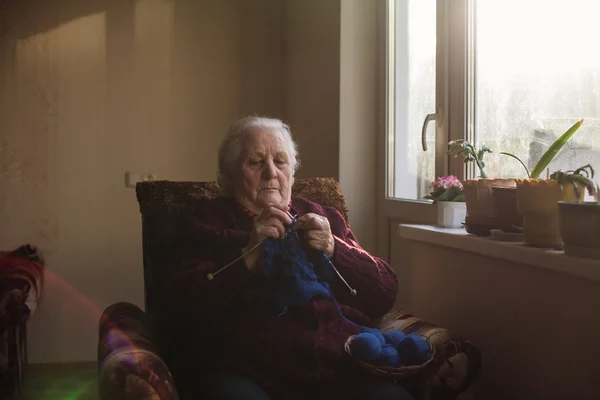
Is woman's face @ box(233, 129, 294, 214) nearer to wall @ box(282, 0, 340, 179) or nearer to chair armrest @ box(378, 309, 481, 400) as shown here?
chair armrest @ box(378, 309, 481, 400)

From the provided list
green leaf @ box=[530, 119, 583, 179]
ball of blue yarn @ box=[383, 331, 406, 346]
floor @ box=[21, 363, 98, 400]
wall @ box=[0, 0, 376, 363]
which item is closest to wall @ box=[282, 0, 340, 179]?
wall @ box=[0, 0, 376, 363]

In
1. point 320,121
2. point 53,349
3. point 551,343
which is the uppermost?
point 320,121

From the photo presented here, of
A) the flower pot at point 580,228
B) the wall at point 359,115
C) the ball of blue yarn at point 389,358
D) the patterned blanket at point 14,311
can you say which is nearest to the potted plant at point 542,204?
the flower pot at point 580,228

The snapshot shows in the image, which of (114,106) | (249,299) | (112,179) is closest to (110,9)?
(114,106)

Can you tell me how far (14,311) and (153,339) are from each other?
1298 mm

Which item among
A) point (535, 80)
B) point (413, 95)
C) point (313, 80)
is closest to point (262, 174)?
point (535, 80)

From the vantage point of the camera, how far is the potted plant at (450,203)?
6.05 feet

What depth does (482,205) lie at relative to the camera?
5.26ft

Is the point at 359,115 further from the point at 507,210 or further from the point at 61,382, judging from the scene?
the point at 61,382

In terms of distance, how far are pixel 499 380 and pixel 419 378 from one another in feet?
1.02

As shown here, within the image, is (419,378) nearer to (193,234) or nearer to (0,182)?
(193,234)

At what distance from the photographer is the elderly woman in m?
1.32

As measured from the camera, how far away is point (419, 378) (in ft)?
4.38

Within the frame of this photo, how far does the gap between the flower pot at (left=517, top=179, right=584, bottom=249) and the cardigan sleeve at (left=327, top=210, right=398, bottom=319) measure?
37cm
